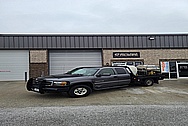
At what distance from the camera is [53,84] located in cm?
683

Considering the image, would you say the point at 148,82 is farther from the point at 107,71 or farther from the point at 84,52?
the point at 84,52

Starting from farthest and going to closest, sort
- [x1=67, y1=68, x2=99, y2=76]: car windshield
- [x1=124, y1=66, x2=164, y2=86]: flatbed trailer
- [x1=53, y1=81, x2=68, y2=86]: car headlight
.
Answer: [x1=124, y1=66, x2=164, y2=86]: flatbed trailer → [x1=67, y1=68, x2=99, y2=76]: car windshield → [x1=53, y1=81, x2=68, y2=86]: car headlight

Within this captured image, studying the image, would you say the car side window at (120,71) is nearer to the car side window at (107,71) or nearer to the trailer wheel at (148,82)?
the car side window at (107,71)

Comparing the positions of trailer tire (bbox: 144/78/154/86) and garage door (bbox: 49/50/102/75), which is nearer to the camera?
trailer tire (bbox: 144/78/154/86)

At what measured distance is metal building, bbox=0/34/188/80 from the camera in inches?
650

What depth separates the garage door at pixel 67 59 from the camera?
1723 centimetres

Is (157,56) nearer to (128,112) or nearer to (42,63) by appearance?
(42,63)

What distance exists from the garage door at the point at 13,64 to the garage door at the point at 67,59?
2519 mm

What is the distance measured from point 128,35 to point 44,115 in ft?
46.7

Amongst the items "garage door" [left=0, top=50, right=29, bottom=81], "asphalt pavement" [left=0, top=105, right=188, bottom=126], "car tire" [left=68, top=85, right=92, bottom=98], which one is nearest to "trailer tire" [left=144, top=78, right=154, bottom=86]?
"car tire" [left=68, top=85, right=92, bottom=98]

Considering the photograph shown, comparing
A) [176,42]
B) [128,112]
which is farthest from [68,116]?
[176,42]

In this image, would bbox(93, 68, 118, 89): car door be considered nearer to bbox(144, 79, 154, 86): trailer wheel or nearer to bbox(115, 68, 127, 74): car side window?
bbox(115, 68, 127, 74): car side window

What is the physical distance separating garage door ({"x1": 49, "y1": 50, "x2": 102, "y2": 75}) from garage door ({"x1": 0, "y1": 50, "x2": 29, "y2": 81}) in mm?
2519

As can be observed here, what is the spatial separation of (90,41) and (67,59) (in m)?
3.02
